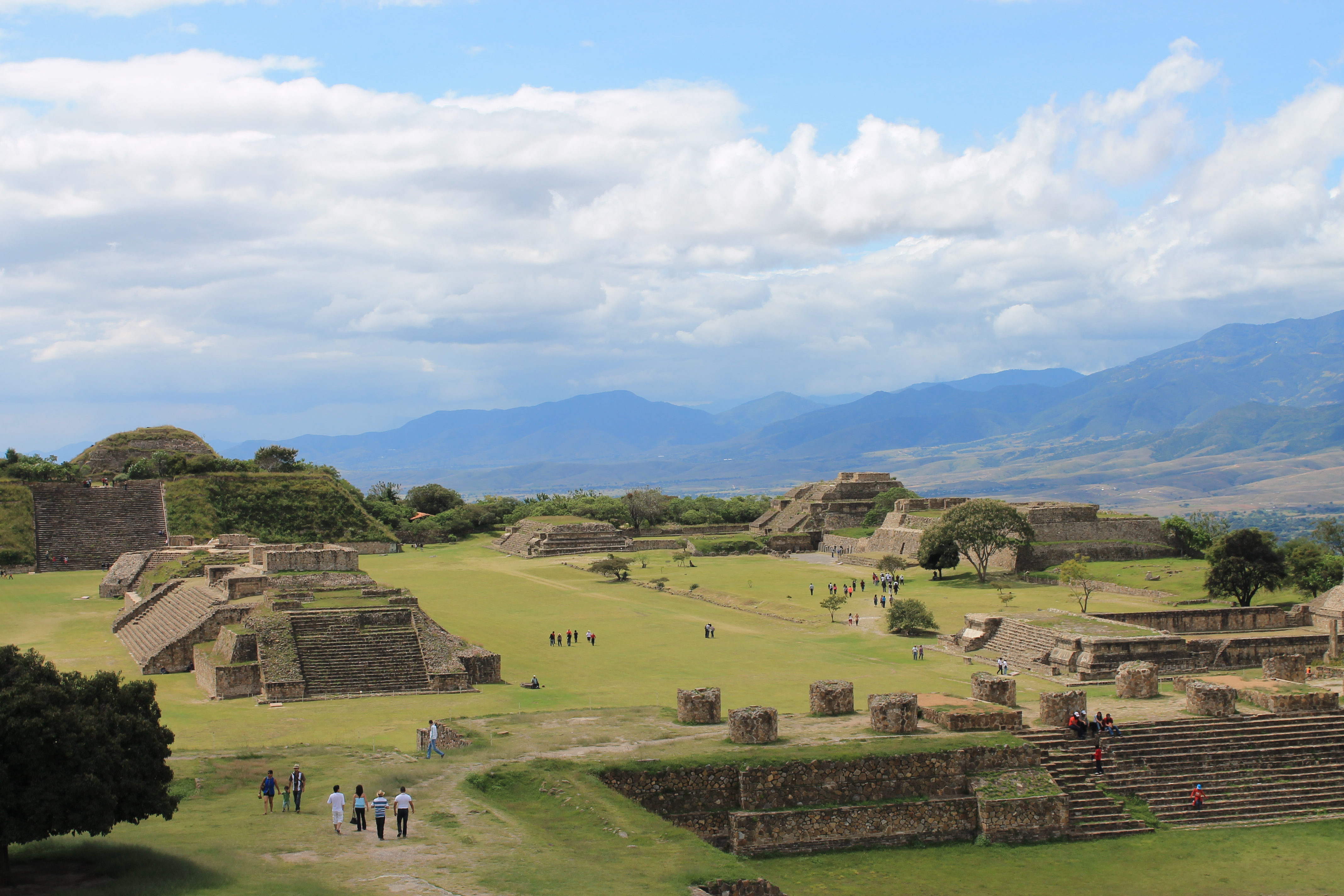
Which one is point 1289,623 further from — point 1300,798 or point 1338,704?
point 1300,798

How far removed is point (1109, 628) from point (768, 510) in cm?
6699


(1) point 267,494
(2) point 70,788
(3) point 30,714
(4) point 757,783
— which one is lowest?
(4) point 757,783

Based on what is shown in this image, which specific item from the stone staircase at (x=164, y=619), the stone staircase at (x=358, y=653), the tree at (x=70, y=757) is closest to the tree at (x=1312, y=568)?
the stone staircase at (x=358, y=653)

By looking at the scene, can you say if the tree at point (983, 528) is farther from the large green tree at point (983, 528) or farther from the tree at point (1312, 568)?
the tree at point (1312, 568)

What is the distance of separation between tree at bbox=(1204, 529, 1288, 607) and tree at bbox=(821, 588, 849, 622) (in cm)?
1713

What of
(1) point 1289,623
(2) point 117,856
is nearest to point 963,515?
(1) point 1289,623

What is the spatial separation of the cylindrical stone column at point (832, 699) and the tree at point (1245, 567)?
3015cm

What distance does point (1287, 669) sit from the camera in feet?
99.2

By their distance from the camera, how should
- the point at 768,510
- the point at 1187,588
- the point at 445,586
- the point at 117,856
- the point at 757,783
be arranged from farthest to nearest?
the point at 768,510 < the point at 445,586 < the point at 1187,588 < the point at 757,783 < the point at 117,856

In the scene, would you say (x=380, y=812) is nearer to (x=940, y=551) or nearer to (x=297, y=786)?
(x=297, y=786)

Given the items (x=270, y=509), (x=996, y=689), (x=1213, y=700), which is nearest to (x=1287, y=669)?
(x=1213, y=700)

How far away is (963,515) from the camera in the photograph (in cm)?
6284

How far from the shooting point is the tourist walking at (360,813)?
18.3 metres

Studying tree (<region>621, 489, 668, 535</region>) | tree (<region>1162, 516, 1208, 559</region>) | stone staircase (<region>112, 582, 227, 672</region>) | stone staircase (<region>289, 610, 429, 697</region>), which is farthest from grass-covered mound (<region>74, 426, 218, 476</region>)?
tree (<region>1162, 516, 1208, 559</region>)
